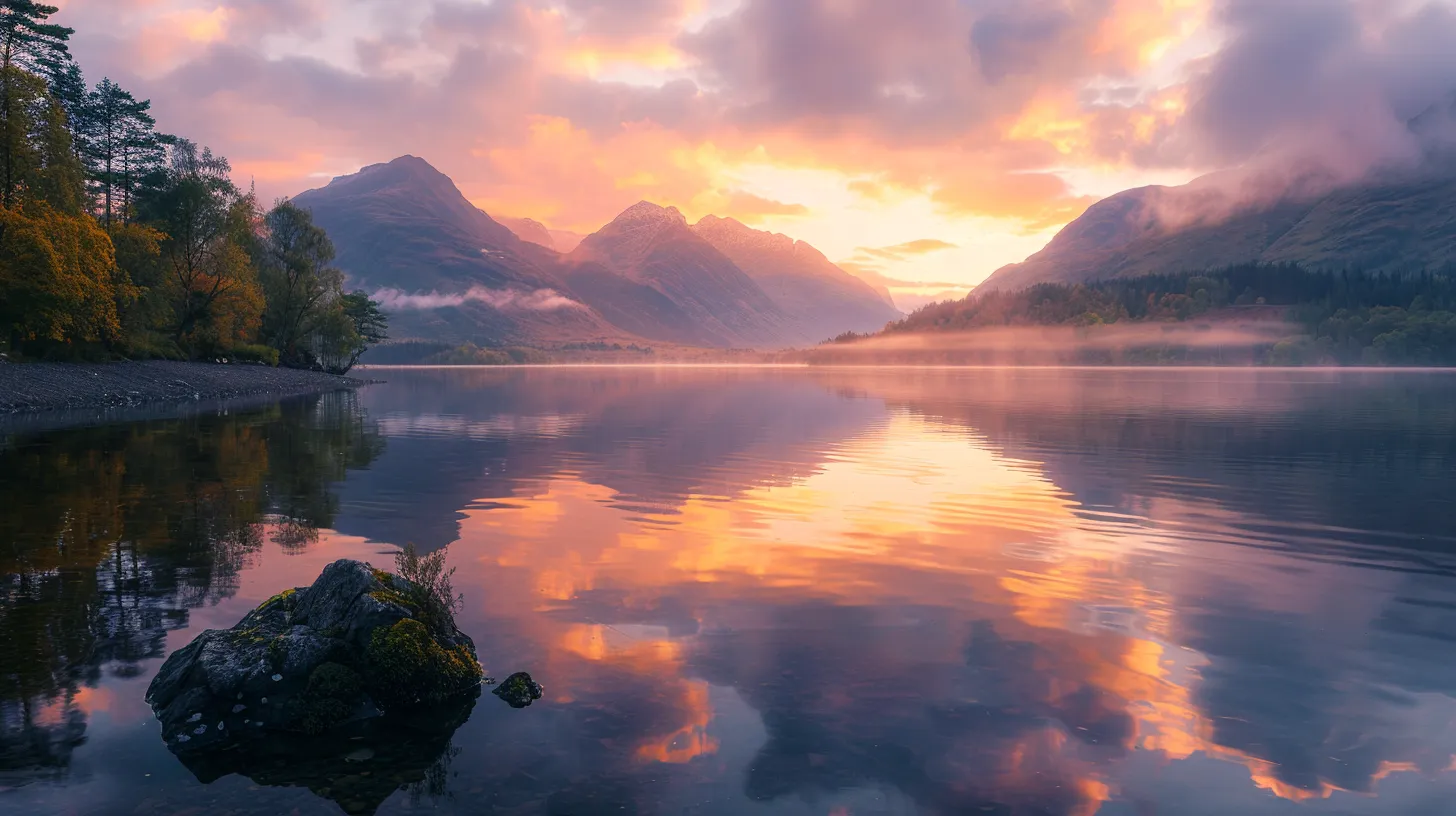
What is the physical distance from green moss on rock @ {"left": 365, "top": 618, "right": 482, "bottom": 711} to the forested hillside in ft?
270

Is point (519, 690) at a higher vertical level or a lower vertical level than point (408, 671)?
lower

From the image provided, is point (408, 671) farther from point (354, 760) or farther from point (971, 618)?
point (971, 618)

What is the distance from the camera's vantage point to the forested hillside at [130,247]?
76.9 metres

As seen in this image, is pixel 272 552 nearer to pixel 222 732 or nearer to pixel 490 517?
pixel 490 517

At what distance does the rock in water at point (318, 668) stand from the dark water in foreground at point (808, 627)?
2.47 ft

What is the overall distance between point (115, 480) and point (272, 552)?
1651cm

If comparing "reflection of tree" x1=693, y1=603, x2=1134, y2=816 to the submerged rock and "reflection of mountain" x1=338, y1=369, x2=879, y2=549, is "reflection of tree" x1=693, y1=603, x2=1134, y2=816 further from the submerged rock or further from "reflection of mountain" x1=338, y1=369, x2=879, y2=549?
"reflection of mountain" x1=338, y1=369, x2=879, y2=549

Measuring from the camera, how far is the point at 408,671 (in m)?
13.9

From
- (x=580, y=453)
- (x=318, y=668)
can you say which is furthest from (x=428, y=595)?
(x=580, y=453)

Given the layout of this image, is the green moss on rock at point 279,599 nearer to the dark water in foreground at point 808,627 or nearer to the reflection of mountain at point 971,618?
the dark water in foreground at point 808,627

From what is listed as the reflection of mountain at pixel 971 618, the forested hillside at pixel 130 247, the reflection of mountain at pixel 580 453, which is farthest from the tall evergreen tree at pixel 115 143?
the reflection of mountain at pixel 971 618

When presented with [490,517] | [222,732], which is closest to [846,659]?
[222,732]

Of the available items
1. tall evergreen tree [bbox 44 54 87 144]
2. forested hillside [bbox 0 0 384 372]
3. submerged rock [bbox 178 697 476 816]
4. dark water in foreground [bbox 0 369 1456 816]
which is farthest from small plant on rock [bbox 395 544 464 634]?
tall evergreen tree [bbox 44 54 87 144]

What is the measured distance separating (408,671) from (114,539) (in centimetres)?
1571
